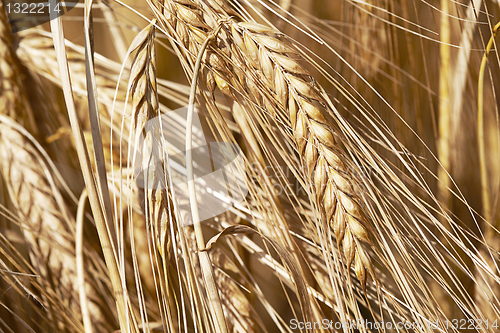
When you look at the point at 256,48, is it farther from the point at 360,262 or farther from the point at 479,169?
the point at 479,169

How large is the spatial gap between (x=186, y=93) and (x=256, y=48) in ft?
0.63

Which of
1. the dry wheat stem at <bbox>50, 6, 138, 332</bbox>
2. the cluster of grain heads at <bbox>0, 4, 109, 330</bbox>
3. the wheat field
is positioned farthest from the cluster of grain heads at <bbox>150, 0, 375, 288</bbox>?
the cluster of grain heads at <bbox>0, 4, 109, 330</bbox>

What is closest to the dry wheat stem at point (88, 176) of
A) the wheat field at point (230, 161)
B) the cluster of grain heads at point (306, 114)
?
the wheat field at point (230, 161)

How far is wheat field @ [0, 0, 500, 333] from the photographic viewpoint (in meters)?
0.35

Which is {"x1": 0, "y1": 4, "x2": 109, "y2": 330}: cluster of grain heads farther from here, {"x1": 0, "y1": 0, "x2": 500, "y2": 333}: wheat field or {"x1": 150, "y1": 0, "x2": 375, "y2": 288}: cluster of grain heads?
{"x1": 150, "y1": 0, "x2": 375, "y2": 288}: cluster of grain heads

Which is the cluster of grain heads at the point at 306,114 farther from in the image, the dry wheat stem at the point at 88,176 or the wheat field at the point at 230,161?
the dry wheat stem at the point at 88,176

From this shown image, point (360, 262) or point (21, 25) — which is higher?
point (21, 25)

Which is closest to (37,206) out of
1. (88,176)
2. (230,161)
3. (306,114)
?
(88,176)

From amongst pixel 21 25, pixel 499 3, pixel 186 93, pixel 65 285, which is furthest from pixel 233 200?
pixel 499 3

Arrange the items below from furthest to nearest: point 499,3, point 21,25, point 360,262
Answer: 1. point 499,3
2. point 21,25
3. point 360,262

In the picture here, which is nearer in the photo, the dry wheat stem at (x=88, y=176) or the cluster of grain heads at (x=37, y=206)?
the dry wheat stem at (x=88, y=176)

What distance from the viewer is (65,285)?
0.49 metres

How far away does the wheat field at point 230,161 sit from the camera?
1.14 feet

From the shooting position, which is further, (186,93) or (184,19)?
(186,93)
